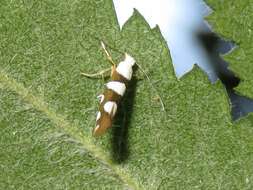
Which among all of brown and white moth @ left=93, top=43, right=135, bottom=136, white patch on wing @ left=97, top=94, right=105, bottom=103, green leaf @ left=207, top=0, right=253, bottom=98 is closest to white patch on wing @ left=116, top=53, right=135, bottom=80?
brown and white moth @ left=93, top=43, right=135, bottom=136

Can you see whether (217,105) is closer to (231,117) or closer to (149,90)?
(231,117)

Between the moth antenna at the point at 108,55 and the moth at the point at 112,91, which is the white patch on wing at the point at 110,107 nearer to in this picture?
the moth at the point at 112,91

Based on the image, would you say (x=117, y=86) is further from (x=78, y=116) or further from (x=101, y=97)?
(x=78, y=116)

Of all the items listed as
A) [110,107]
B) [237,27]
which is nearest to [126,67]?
[110,107]

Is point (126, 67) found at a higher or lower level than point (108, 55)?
lower

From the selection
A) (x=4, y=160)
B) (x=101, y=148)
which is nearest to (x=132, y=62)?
(x=101, y=148)
